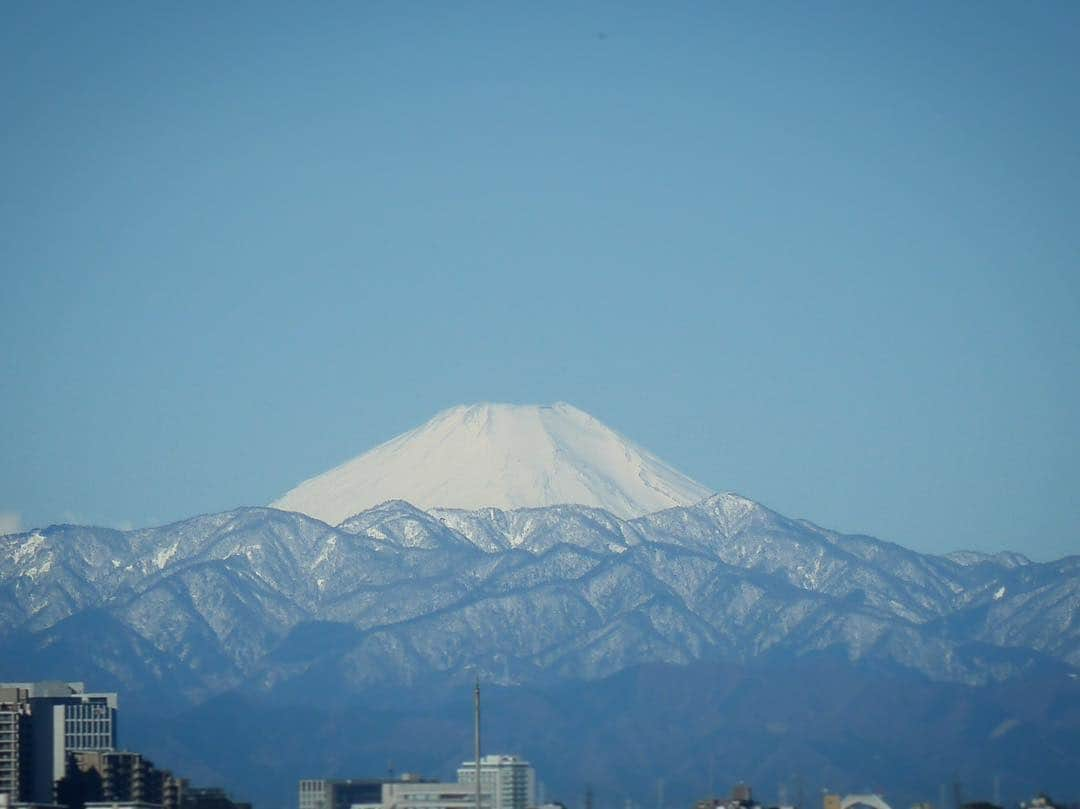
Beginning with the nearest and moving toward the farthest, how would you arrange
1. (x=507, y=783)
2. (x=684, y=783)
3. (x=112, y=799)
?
(x=112, y=799) → (x=507, y=783) → (x=684, y=783)

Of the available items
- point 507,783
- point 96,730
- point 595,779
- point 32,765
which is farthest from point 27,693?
point 595,779

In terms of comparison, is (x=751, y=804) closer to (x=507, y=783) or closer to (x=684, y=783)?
(x=507, y=783)

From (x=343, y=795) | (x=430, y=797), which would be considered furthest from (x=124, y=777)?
(x=343, y=795)

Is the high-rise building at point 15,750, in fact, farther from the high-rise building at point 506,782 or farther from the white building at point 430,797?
the high-rise building at point 506,782

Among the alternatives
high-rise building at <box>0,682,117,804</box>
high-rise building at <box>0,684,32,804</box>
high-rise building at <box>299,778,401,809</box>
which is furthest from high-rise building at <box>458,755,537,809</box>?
high-rise building at <box>0,684,32,804</box>

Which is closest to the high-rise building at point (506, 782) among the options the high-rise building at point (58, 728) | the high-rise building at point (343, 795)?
the high-rise building at point (343, 795)

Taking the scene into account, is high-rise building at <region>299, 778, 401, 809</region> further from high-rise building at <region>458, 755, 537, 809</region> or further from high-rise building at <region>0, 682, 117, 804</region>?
high-rise building at <region>0, 682, 117, 804</region>

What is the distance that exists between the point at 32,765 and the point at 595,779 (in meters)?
64.9

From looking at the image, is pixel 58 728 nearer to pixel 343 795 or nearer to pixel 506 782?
pixel 343 795

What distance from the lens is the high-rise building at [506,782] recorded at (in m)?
145

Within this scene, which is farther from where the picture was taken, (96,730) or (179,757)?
(179,757)

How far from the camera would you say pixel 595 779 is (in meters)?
190

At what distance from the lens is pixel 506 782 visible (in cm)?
14700

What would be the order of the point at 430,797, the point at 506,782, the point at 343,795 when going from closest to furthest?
1. the point at 430,797
2. the point at 506,782
3. the point at 343,795
